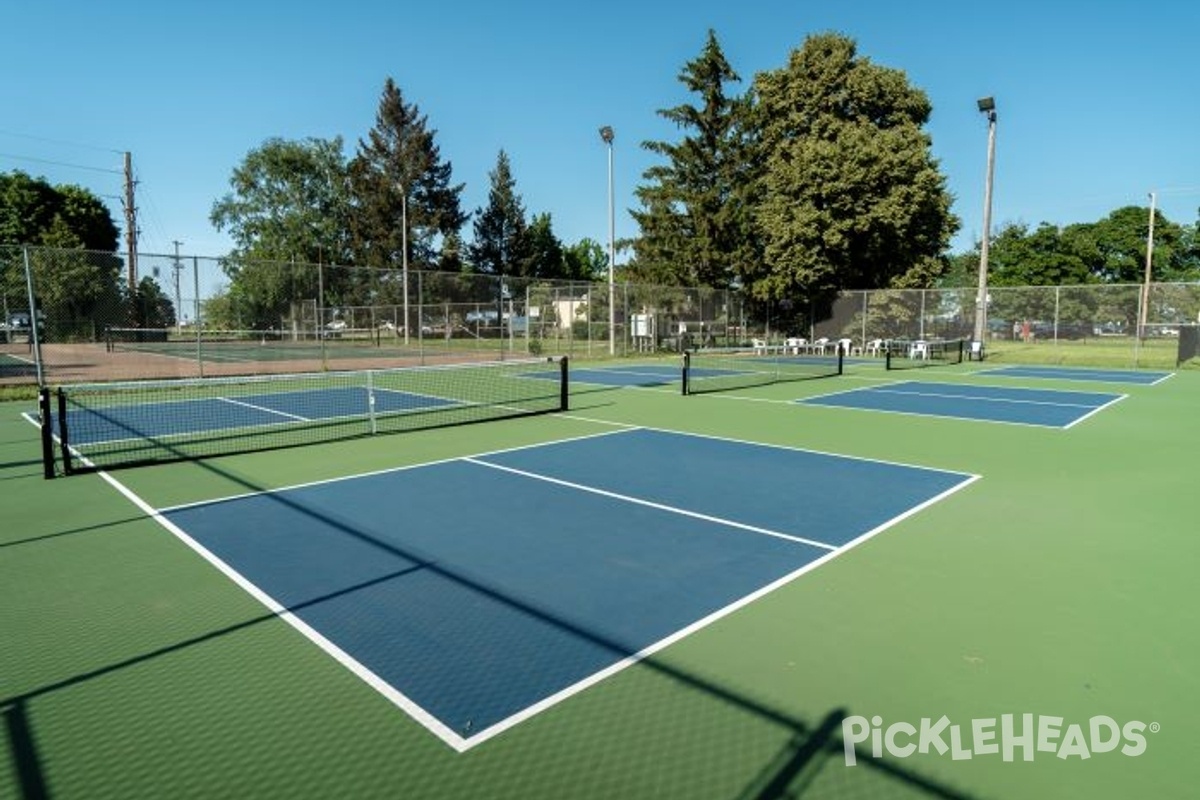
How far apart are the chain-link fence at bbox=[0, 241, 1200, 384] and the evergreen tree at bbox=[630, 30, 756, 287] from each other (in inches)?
136

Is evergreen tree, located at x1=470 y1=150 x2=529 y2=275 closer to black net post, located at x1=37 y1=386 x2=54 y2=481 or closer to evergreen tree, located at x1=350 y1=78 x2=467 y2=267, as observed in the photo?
evergreen tree, located at x1=350 y1=78 x2=467 y2=267

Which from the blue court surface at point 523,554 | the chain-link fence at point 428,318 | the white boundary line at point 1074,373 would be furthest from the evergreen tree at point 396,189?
the blue court surface at point 523,554

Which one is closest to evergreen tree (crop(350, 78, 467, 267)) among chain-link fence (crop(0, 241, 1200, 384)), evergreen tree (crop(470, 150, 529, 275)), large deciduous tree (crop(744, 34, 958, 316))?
evergreen tree (crop(470, 150, 529, 275))

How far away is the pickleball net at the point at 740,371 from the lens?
17.4 meters

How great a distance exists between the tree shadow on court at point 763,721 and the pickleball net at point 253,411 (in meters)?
5.22

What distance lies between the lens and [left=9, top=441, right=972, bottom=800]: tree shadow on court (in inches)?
109

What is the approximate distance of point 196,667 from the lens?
369cm

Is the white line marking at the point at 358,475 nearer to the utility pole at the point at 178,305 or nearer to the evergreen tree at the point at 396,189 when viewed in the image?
the utility pole at the point at 178,305

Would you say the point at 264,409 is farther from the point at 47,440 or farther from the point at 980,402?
the point at 980,402

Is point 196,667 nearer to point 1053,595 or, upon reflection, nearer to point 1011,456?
point 1053,595

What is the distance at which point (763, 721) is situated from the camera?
3.21m

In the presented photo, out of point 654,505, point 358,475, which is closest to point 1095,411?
point 654,505

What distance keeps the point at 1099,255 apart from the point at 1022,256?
19.9 feet

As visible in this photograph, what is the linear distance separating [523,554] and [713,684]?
7.10ft
